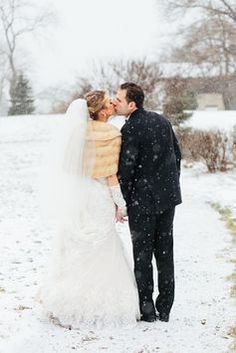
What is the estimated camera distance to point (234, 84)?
3850 centimetres

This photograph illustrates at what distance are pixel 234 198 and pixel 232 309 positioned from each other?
715cm

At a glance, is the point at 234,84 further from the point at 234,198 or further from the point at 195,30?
the point at 234,198

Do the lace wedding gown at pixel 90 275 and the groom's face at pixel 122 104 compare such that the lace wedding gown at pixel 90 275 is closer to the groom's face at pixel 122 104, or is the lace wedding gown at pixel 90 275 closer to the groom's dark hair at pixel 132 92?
the groom's face at pixel 122 104

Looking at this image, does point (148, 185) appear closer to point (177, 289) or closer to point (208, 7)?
point (177, 289)

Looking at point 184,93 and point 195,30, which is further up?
point 195,30

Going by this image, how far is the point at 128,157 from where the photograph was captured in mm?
4594

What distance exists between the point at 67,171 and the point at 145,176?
1.99 feet

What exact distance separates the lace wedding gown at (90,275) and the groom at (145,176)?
0.61 ft

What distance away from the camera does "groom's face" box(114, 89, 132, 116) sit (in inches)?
184

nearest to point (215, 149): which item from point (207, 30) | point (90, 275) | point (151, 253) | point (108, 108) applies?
point (151, 253)

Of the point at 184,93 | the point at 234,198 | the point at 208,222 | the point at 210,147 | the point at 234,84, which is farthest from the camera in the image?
the point at 234,84

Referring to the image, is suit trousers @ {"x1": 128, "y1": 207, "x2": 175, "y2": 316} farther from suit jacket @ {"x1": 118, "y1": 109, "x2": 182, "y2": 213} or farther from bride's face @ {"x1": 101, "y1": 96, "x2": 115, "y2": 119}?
bride's face @ {"x1": 101, "y1": 96, "x2": 115, "y2": 119}

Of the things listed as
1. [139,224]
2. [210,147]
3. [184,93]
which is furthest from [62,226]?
[184,93]

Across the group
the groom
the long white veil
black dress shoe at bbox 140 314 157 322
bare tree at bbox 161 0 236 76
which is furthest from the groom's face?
bare tree at bbox 161 0 236 76
